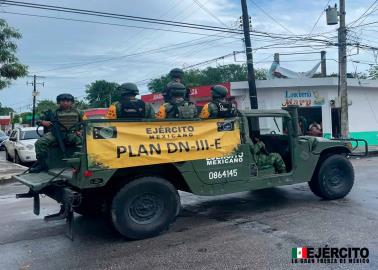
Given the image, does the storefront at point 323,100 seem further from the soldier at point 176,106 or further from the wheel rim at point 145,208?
the wheel rim at point 145,208

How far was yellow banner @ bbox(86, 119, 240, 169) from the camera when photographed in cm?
533

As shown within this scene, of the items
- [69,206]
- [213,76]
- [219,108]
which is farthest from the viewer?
→ [213,76]

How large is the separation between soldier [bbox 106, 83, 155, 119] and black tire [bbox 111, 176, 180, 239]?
101cm

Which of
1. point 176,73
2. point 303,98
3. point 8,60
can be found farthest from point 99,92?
point 176,73

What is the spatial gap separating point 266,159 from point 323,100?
647 inches

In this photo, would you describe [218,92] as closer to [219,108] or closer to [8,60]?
[219,108]

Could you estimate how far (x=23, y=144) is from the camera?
1630cm

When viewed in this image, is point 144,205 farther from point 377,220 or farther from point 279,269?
point 377,220

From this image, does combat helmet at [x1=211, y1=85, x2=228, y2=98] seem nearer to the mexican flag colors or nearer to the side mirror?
the side mirror

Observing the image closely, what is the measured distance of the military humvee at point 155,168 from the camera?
5.34 meters

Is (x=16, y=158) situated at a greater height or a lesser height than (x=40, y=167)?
lesser

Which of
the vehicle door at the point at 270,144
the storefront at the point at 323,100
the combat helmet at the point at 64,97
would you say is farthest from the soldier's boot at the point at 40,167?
the storefront at the point at 323,100

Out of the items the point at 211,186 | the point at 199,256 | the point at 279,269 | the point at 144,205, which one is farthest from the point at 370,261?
the point at 144,205

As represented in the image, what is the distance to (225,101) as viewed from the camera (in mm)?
6602
